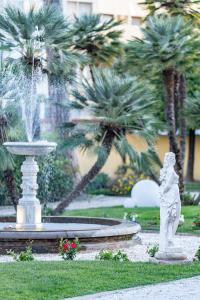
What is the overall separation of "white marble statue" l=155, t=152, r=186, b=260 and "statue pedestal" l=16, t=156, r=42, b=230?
465cm

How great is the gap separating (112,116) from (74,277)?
10488 mm

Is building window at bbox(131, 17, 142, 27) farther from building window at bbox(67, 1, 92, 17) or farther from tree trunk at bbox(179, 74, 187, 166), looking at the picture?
tree trunk at bbox(179, 74, 187, 166)

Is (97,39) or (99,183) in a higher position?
(97,39)

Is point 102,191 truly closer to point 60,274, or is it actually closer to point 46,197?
point 46,197

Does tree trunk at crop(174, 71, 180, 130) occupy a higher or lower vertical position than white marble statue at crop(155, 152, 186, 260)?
higher

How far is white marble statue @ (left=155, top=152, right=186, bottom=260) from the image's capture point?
14.5 metres

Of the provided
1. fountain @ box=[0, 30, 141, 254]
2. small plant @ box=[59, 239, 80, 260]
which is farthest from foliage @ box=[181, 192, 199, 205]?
small plant @ box=[59, 239, 80, 260]

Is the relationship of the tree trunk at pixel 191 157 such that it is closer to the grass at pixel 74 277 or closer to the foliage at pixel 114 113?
the foliage at pixel 114 113

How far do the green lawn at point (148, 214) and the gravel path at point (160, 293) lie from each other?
9.04m

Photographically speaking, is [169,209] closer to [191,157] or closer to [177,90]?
[177,90]

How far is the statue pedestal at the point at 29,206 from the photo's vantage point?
18.9 metres

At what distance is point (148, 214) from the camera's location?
2616 cm

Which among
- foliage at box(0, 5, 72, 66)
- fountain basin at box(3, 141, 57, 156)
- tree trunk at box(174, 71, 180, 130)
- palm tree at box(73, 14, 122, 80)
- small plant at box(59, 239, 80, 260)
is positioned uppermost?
palm tree at box(73, 14, 122, 80)

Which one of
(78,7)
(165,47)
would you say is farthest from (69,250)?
(78,7)
